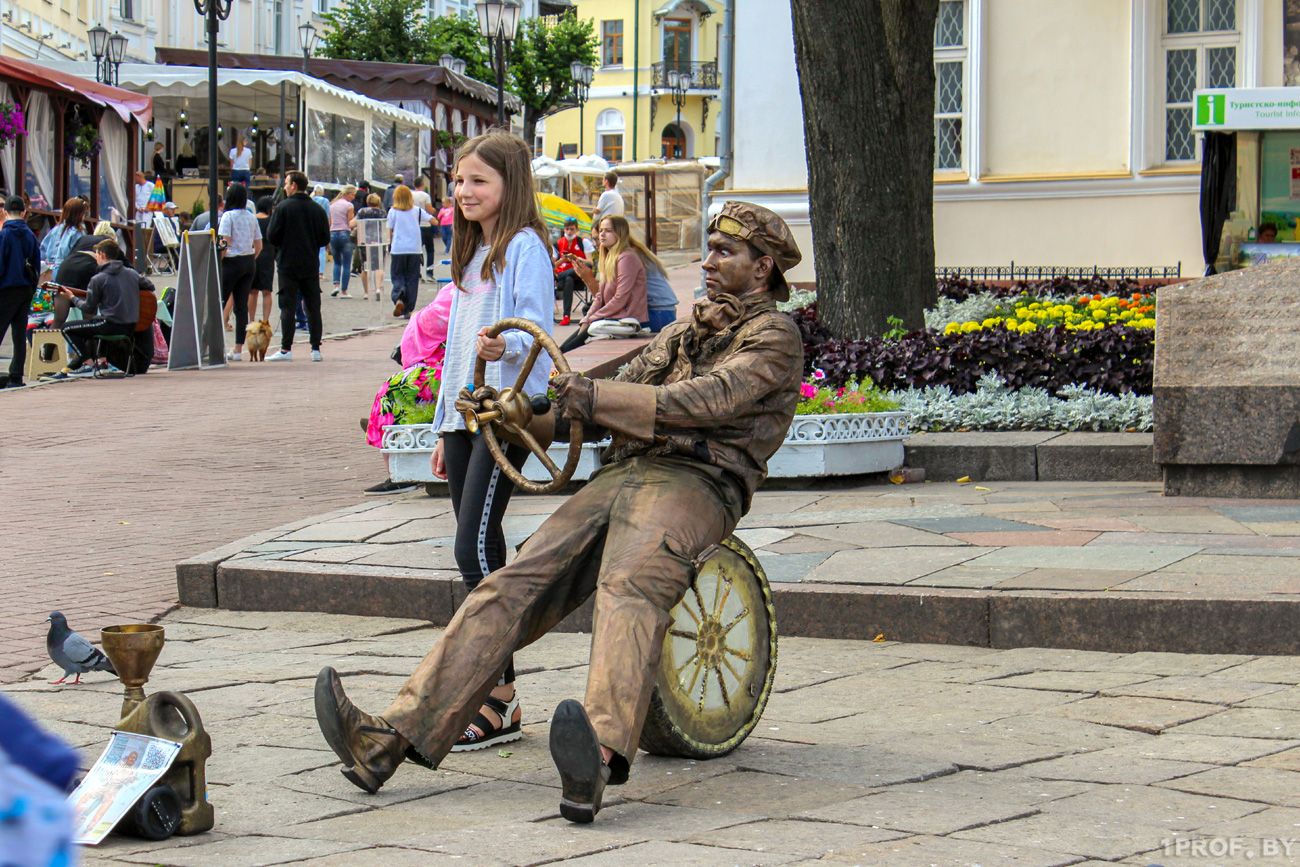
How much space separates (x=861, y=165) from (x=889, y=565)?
5366 millimetres

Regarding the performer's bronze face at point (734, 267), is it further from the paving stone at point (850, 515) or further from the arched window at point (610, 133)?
the arched window at point (610, 133)

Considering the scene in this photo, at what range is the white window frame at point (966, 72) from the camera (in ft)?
60.9

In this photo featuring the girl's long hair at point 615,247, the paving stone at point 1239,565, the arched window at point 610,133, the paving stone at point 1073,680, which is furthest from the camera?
the arched window at point 610,133

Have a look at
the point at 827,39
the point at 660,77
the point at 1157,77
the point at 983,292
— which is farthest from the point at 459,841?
the point at 660,77

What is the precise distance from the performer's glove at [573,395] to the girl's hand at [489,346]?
1.03 feet

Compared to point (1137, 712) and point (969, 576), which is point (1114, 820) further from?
point (969, 576)

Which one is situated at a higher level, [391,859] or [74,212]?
[74,212]

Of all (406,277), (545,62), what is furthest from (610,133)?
(406,277)

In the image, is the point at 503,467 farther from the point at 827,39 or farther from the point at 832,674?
the point at 827,39

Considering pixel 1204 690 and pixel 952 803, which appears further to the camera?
pixel 1204 690

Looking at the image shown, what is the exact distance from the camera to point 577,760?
3.31 m

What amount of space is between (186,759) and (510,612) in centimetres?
84

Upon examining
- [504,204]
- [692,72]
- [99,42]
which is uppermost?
[692,72]

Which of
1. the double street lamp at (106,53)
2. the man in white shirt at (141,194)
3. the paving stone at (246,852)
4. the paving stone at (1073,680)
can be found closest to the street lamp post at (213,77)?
the man in white shirt at (141,194)
